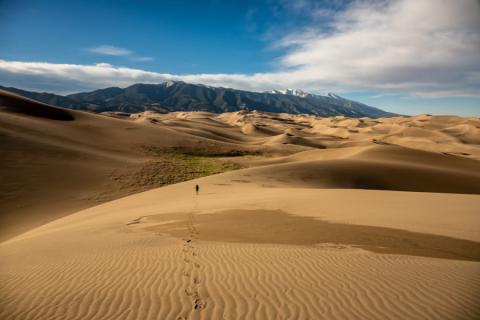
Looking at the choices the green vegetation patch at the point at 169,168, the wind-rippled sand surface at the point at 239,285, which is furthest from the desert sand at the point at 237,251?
the green vegetation patch at the point at 169,168

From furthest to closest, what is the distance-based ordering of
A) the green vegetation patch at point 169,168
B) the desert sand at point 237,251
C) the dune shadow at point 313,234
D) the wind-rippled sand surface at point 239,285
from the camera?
the green vegetation patch at point 169,168 < the dune shadow at point 313,234 < the desert sand at point 237,251 < the wind-rippled sand surface at point 239,285

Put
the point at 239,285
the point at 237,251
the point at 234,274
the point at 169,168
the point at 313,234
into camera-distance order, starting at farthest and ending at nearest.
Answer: the point at 169,168 < the point at 313,234 < the point at 237,251 < the point at 234,274 < the point at 239,285

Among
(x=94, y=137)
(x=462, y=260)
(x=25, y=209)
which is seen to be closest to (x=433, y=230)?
(x=462, y=260)

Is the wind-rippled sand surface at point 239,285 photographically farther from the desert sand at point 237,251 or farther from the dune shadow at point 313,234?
the dune shadow at point 313,234

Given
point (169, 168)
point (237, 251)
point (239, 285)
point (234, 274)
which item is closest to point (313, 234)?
point (237, 251)

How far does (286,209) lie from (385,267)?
7793 mm

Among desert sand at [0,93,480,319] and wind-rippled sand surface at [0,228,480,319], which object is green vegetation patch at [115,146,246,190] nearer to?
desert sand at [0,93,480,319]

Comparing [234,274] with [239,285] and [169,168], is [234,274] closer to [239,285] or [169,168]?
[239,285]

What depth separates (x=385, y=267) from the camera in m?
7.18

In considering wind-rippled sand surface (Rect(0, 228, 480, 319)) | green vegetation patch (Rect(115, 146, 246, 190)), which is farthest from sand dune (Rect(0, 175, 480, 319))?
green vegetation patch (Rect(115, 146, 246, 190))

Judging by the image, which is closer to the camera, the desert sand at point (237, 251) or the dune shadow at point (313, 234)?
the desert sand at point (237, 251)

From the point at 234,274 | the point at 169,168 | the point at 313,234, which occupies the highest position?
the point at 234,274

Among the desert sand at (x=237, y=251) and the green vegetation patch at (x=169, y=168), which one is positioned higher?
the desert sand at (x=237, y=251)

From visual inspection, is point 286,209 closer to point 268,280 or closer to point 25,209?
point 268,280
